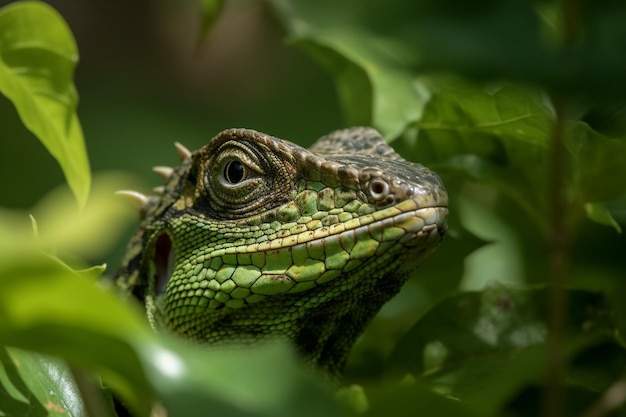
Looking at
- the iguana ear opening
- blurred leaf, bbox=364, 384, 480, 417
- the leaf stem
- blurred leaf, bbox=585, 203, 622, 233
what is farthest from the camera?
the iguana ear opening

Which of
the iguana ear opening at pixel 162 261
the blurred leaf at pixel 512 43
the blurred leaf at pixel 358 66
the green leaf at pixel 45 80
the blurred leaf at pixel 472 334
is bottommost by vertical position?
the iguana ear opening at pixel 162 261

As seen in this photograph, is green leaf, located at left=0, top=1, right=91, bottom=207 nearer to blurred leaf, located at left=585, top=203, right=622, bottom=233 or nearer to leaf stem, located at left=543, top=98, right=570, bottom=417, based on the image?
blurred leaf, located at left=585, top=203, right=622, bottom=233

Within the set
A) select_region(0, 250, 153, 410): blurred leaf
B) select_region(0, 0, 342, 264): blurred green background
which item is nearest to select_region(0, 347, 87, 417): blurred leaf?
select_region(0, 250, 153, 410): blurred leaf

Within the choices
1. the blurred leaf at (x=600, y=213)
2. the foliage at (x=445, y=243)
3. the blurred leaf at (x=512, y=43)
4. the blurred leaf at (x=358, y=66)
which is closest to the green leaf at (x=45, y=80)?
the foliage at (x=445, y=243)

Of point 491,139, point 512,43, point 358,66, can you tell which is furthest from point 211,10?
point 512,43

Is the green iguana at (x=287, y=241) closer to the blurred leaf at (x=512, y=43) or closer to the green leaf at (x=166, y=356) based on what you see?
the blurred leaf at (x=512, y=43)

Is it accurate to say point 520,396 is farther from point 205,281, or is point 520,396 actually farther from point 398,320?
point 398,320

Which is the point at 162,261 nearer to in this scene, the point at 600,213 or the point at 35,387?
the point at 35,387

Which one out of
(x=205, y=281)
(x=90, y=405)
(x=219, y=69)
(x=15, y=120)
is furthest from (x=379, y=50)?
(x=219, y=69)
